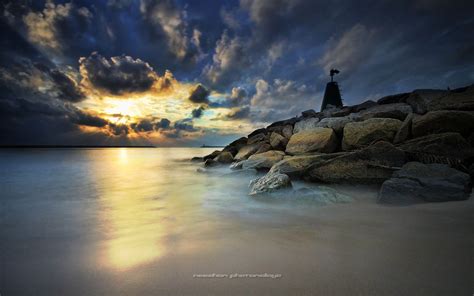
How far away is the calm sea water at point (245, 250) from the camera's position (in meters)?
1.95

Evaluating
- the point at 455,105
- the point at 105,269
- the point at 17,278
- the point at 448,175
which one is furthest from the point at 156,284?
the point at 455,105

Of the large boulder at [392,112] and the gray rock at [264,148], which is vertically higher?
the large boulder at [392,112]

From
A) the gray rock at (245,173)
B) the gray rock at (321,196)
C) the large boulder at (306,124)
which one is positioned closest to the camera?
the gray rock at (321,196)

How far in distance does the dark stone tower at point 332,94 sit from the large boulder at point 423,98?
19604 millimetres

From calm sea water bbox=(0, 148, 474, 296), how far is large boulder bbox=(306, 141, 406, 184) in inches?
44.5

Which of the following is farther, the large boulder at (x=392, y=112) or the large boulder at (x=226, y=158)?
the large boulder at (x=226, y=158)

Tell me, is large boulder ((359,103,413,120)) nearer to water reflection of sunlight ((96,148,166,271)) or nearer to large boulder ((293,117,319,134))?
large boulder ((293,117,319,134))

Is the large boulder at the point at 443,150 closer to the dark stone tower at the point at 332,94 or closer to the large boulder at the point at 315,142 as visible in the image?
the large boulder at the point at 315,142

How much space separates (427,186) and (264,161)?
604 centimetres

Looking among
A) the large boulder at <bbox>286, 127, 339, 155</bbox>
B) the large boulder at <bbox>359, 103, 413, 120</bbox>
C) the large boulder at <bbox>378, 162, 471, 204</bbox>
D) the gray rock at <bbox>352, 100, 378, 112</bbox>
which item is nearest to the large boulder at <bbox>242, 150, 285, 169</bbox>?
the large boulder at <bbox>286, 127, 339, 155</bbox>

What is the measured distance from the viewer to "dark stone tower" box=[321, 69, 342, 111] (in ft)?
94.3

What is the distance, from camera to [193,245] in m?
2.85

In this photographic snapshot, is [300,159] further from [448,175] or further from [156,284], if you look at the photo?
[156,284]

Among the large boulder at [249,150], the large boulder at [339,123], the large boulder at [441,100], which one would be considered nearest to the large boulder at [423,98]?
the large boulder at [441,100]
